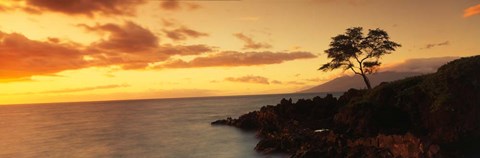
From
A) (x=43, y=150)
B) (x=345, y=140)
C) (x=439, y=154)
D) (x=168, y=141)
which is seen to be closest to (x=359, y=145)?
(x=345, y=140)

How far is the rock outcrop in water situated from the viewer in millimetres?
28125

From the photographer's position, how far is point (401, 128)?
31.5 meters

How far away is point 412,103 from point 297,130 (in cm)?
1277

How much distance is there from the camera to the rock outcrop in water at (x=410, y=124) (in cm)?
2812

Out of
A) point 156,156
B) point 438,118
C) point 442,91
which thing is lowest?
point 156,156

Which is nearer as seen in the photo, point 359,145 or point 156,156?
point 359,145

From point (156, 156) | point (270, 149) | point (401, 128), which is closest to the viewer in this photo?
point (401, 128)

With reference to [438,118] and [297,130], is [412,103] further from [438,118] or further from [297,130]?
[297,130]

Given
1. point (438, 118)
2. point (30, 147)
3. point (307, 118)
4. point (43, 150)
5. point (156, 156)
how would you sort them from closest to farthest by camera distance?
point (438, 118) → point (156, 156) → point (307, 118) → point (43, 150) → point (30, 147)

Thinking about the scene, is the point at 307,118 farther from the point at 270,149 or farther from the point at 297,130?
the point at 270,149

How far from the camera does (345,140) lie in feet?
107

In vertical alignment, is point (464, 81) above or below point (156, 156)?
above

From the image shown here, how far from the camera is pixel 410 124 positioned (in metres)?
32.0

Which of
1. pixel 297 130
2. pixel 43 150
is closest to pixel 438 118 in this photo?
pixel 297 130
